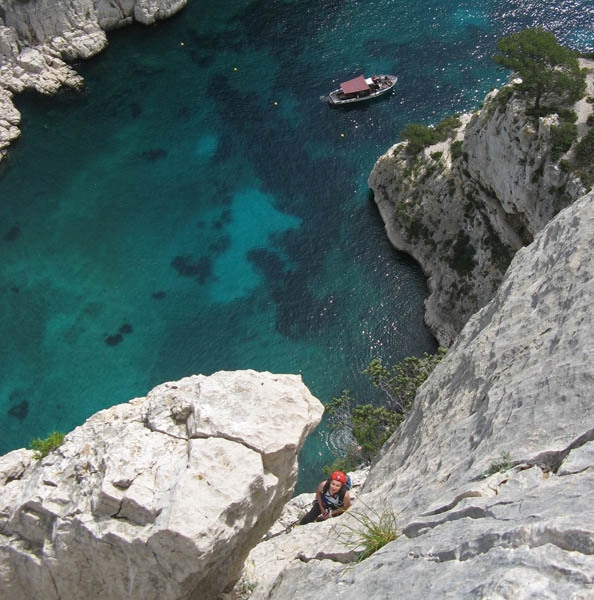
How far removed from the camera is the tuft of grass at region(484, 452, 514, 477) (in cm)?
1434

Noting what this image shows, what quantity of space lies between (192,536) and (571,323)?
12.1 meters

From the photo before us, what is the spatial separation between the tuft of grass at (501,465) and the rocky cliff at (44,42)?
234ft

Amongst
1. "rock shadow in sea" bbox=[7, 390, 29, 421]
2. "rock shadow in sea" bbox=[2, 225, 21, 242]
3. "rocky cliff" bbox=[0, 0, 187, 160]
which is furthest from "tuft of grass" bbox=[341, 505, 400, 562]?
"rocky cliff" bbox=[0, 0, 187, 160]

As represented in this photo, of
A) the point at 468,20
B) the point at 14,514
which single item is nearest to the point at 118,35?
the point at 468,20

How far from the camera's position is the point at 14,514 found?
22.6 m

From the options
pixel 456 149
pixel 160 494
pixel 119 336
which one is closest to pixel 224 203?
pixel 119 336

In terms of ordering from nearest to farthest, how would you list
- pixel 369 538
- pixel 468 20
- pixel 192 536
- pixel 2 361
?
1. pixel 369 538
2. pixel 192 536
3. pixel 2 361
4. pixel 468 20

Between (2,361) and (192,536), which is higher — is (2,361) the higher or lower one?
the lower one

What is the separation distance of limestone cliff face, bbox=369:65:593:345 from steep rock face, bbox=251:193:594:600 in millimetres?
23784

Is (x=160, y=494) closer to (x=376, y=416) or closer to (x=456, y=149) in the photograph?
(x=376, y=416)

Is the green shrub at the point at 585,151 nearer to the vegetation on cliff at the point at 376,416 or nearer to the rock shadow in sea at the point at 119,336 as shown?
the vegetation on cliff at the point at 376,416

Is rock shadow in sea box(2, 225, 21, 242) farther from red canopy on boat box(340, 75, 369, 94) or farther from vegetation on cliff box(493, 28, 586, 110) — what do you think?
vegetation on cliff box(493, 28, 586, 110)

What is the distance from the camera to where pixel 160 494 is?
20.1 metres

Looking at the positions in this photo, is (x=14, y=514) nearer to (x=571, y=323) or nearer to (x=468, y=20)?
(x=571, y=323)
